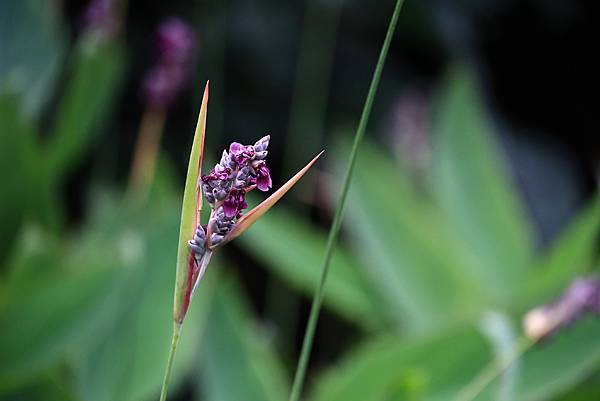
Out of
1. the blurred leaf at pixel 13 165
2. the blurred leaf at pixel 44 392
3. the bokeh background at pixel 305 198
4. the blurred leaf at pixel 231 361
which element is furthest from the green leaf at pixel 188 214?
the blurred leaf at pixel 13 165

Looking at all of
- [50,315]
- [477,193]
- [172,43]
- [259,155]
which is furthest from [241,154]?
[477,193]

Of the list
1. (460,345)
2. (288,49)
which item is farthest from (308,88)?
(460,345)

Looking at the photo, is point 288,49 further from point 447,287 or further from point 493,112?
point 447,287

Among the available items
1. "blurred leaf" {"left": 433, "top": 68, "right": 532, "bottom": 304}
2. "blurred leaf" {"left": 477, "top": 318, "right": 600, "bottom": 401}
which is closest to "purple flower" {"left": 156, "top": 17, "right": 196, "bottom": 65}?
"blurred leaf" {"left": 477, "top": 318, "right": 600, "bottom": 401}

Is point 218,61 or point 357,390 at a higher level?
point 218,61

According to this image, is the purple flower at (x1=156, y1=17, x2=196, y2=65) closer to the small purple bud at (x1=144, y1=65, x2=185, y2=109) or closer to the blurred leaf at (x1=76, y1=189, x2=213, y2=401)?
the small purple bud at (x1=144, y1=65, x2=185, y2=109)
